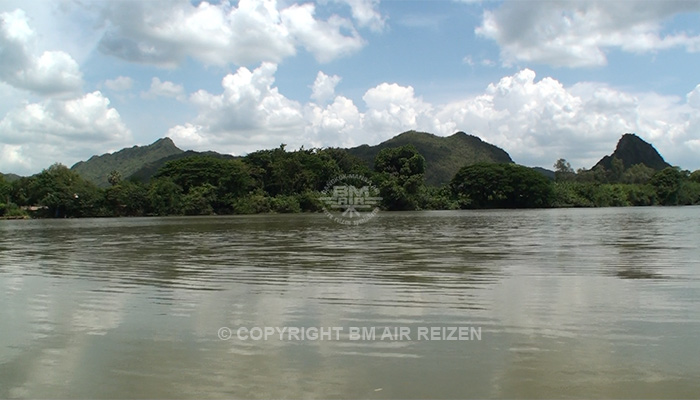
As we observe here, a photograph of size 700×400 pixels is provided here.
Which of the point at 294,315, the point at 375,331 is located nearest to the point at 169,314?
the point at 294,315

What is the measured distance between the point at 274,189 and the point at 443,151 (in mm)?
65615

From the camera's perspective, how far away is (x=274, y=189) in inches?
3054

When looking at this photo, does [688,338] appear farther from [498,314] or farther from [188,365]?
[188,365]

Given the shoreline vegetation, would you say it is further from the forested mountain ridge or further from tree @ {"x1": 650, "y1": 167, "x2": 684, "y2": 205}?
the forested mountain ridge

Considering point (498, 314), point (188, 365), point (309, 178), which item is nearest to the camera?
point (188, 365)

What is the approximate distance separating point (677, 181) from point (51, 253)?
103m

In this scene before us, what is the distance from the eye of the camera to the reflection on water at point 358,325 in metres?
4.23

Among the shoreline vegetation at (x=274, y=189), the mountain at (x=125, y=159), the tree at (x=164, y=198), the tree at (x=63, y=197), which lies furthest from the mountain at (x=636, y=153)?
the tree at (x=63, y=197)

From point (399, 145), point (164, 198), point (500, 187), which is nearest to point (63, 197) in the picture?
point (164, 198)

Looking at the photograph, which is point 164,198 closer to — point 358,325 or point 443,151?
point 358,325

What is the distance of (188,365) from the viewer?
15.6 feet

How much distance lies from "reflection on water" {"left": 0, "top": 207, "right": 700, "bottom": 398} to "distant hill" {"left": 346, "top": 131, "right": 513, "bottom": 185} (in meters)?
111

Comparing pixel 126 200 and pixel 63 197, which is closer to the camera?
pixel 63 197

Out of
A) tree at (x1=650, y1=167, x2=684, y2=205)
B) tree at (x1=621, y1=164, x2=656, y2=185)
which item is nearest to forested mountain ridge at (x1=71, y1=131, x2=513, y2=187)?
tree at (x1=621, y1=164, x2=656, y2=185)
